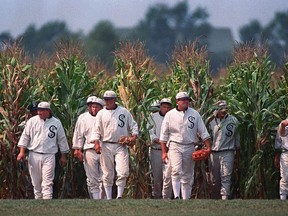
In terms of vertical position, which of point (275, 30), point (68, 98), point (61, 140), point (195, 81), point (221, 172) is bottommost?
point (221, 172)

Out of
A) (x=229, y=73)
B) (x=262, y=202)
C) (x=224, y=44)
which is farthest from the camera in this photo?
(x=224, y=44)

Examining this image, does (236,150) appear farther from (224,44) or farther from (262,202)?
(224,44)

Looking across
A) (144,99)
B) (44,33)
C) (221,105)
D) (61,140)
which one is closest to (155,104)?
(144,99)

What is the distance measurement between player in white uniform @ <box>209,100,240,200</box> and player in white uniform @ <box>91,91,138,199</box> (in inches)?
70.7

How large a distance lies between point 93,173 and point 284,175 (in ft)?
11.4

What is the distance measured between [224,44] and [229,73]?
15242 millimetres

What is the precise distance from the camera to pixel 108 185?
799 inches

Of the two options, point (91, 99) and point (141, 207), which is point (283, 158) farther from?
point (141, 207)

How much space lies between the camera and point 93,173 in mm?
20703

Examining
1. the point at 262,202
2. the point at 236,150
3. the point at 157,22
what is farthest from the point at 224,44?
the point at 262,202

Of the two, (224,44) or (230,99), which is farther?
(224,44)

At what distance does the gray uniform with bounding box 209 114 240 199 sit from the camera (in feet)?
69.5

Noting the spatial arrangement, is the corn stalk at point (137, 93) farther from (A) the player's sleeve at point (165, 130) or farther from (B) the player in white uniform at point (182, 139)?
(B) the player in white uniform at point (182, 139)

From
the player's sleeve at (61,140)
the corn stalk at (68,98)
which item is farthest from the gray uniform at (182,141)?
the corn stalk at (68,98)
